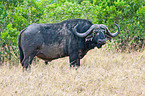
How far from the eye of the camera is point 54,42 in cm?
614

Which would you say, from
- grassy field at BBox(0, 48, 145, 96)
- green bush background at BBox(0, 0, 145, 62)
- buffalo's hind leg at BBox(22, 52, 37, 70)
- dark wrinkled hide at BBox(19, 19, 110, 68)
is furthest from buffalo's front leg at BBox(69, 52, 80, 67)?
green bush background at BBox(0, 0, 145, 62)

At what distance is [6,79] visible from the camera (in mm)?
5023

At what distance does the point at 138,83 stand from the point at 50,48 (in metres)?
2.61

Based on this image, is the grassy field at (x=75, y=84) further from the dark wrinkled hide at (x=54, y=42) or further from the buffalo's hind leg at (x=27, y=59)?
the dark wrinkled hide at (x=54, y=42)

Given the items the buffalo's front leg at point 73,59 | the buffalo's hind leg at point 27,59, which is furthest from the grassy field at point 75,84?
the buffalo's front leg at point 73,59

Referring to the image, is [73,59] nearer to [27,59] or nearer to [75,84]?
[27,59]

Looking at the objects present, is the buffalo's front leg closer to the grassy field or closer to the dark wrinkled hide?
the dark wrinkled hide

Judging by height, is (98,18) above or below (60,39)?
above

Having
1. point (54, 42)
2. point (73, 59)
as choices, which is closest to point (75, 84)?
point (73, 59)

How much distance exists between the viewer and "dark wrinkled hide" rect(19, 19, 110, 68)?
233 inches

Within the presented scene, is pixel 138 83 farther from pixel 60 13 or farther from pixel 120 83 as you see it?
pixel 60 13

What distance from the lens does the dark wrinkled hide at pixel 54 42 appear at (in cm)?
591

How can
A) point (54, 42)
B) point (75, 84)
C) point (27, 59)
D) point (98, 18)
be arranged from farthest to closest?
point (98, 18) < point (54, 42) < point (27, 59) < point (75, 84)

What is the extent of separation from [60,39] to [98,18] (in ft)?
12.2
